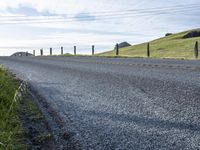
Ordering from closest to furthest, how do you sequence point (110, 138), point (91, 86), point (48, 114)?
1. point (110, 138)
2. point (48, 114)
3. point (91, 86)

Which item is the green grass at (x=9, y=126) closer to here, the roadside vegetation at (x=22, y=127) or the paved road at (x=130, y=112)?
the roadside vegetation at (x=22, y=127)

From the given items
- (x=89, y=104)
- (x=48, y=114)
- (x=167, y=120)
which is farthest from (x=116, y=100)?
(x=167, y=120)

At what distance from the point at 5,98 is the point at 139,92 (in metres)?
2.72

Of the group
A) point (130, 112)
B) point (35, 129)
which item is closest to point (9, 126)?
point (35, 129)

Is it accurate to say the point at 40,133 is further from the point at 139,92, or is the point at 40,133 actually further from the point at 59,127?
the point at 139,92

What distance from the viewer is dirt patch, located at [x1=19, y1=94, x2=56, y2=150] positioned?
5.18 meters

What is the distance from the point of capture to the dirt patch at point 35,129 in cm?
518

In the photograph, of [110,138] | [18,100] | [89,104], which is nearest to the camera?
[110,138]

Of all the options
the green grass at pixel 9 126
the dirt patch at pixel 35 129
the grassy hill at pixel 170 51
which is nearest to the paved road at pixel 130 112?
the dirt patch at pixel 35 129

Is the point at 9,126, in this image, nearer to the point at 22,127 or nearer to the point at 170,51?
the point at 22,127

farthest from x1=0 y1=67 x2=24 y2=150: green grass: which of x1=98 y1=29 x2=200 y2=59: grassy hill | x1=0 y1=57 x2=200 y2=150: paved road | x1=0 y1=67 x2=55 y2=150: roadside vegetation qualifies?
x1=98 y1=29 x2=200 y2=59: grassy hill

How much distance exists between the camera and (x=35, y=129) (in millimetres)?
6035

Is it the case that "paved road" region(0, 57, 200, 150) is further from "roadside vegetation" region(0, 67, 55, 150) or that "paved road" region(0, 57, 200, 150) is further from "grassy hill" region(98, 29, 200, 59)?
"grassy hill" region(98, 29, 200, 59)

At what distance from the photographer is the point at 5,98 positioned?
8.30 meters
